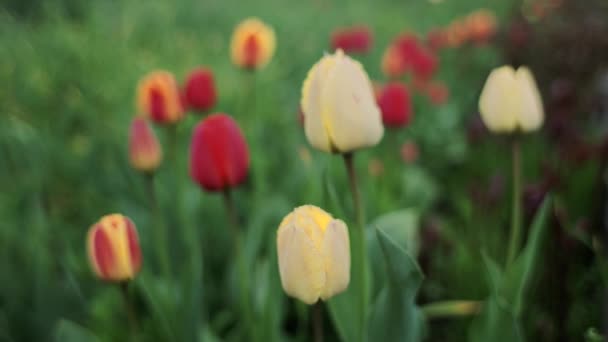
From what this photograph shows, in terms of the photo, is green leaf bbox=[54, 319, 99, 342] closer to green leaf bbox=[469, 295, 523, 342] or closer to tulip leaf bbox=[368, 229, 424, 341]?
tulip leaf bbox=[368, 229, 424, 341]

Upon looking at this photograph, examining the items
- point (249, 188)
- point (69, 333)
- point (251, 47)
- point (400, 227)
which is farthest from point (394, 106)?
point (69, 333)

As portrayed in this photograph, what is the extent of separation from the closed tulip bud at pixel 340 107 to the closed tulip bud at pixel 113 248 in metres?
0.32

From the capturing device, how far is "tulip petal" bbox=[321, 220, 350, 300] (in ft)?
2.15

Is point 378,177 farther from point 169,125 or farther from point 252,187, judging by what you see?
point 169,125

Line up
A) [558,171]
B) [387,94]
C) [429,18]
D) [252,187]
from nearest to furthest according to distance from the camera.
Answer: [387,94] < [558,171] < [252,187] < [429,18]

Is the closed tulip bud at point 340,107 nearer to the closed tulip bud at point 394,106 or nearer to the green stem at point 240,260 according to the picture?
the green stem at point 240,260

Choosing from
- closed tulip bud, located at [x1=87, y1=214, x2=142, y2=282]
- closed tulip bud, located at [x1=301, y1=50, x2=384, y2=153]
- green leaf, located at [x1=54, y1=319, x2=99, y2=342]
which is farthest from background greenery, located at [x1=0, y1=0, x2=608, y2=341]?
closed tulip bud, located at [x1=87, y1=214, x2=142, y2=282]

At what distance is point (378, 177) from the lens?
5.62ft

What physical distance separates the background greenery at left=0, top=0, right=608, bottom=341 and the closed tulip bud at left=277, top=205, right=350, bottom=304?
0.19m

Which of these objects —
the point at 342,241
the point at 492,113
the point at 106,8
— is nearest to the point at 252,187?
the point at 492,113

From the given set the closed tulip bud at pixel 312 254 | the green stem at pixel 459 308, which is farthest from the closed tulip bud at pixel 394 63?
the closed tulip bud at pixel 312 254

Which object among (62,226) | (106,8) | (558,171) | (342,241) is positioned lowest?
(558,171)

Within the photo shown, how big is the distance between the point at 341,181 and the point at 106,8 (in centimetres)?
338

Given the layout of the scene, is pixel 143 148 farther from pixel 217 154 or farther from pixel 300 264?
pixel 300 264
